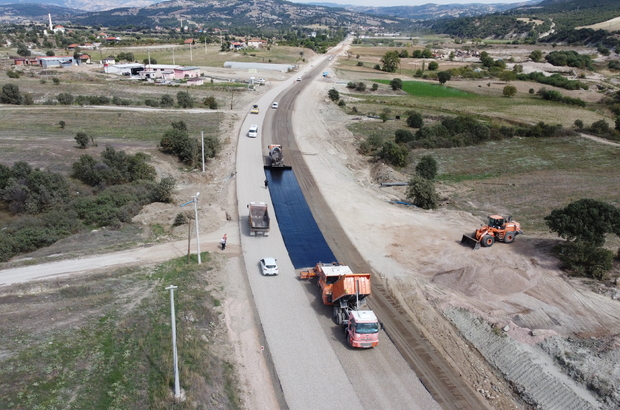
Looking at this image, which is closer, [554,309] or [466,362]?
[466,362]

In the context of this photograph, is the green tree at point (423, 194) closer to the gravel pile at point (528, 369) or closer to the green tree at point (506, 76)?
the gravel pile at point (528, 369)

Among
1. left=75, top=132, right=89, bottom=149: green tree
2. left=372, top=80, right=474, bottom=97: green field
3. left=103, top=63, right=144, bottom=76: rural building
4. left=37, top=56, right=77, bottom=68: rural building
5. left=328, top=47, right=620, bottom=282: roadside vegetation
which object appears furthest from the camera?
left=37, top=56, right=77, bottom=68: rural building

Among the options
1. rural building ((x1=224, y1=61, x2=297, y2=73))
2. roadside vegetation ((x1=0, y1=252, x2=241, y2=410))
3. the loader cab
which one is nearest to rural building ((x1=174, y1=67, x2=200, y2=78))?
rural building ((x1=224, y1=61, x2=297, y2=73))

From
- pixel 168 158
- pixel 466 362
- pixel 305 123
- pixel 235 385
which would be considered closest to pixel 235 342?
pixel 235 385

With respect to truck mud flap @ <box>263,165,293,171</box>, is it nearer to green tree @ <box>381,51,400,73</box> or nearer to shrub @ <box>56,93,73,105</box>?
shrub @ <box>56,93,73,105</box>

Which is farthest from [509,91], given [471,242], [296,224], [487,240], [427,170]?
[296,224]

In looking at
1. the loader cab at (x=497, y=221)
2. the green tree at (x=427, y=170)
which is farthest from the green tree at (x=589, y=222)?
the green tree at (x=427, y=170)

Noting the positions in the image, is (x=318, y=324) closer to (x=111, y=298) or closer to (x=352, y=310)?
(x=352, y=310)
